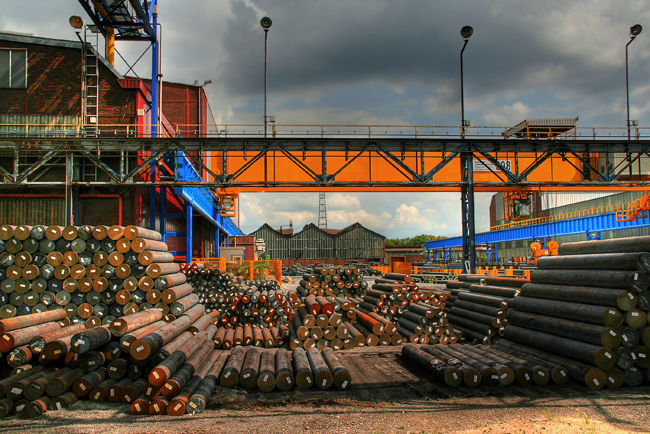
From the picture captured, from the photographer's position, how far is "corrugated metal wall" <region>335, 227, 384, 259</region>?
6569 centimetres

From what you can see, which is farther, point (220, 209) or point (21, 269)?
point (220, 209)

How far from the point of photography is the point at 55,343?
7.22 meters

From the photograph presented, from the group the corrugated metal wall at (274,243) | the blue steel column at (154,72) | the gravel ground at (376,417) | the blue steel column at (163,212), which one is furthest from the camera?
the corrugated metal wall at (274,243)

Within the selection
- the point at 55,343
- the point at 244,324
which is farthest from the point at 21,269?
the point at 244,324

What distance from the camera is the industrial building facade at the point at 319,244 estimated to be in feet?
215

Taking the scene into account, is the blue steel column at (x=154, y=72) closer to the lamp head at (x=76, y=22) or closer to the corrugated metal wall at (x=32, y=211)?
the lamp head at (x=76, y=22)

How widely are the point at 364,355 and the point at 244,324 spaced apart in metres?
4.71

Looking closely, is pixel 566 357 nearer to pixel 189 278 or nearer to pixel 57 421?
pixel 57 421

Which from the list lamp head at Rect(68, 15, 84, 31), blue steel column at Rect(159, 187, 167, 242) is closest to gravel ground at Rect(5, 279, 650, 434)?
Answer: blue steel column at Rect(159, 187, 167, 242)

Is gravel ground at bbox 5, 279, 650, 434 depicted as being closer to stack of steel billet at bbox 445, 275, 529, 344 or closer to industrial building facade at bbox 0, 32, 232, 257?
stack of steel billet at bbox 445, 275, 529, 344

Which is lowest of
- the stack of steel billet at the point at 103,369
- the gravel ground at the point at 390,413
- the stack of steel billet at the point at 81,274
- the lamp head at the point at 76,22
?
the gravel ground at the point at 390,413

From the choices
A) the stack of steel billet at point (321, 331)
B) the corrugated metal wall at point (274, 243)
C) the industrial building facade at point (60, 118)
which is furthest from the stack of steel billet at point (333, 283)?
the corrugated metal wall at point (274, 243)

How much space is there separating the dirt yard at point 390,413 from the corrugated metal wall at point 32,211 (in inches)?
622

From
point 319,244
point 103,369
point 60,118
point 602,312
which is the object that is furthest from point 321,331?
point 319,244
